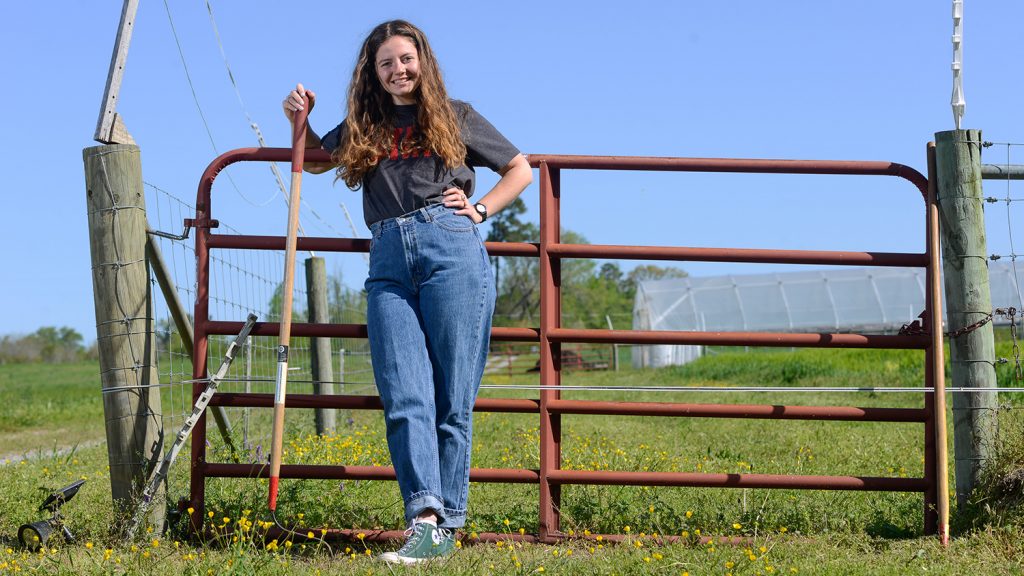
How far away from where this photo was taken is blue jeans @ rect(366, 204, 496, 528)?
13.6ft

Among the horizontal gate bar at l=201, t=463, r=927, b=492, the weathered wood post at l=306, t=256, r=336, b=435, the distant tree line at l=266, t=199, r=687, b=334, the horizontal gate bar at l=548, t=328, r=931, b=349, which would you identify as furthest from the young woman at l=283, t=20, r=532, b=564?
the distant tree line at l=266, t=199, r=687, b=334

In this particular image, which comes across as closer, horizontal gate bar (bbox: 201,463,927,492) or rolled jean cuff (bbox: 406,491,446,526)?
rolled jean cuff (bbox: 406,491,446,526)

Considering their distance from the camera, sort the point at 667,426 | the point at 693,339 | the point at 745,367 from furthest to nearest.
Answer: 1. the point at 745,367
2. the point at 667,426
3. the point at 693,339

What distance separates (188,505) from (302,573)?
114 centimetres

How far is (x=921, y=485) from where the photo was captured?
466 centimetres

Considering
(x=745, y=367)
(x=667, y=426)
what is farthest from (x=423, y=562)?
(x=745, y=367)

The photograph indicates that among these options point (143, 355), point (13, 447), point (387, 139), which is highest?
point (387, 139)

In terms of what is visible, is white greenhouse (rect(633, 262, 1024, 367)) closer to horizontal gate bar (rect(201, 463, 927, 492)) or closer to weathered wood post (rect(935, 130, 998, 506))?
weathered wood post (rect(935, 130, 998, 506))

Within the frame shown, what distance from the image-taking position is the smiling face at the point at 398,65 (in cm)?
430

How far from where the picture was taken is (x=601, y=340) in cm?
471

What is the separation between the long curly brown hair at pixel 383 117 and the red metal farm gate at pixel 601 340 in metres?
0.30

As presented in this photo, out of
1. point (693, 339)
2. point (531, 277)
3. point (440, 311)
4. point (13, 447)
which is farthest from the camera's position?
point (531, 277)

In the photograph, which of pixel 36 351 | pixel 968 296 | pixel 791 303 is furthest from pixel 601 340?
pixel 36 351

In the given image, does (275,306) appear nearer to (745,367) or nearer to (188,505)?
(188,505)
